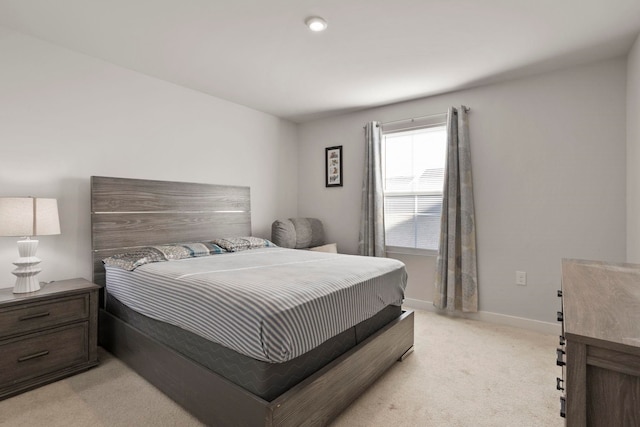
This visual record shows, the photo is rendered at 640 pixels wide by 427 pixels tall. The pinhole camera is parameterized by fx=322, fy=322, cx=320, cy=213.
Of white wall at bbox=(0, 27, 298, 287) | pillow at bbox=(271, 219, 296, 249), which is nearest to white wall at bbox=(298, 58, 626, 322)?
pillow at bbox=(271, 219, 296, 249)

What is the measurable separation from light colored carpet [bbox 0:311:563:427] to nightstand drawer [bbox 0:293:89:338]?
39cm

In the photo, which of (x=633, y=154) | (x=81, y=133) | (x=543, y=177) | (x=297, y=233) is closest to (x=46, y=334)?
(x=81, y=133)

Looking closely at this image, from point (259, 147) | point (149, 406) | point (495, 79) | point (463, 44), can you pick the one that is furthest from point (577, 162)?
point (149, 406)

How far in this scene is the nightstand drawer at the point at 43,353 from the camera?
1934mm

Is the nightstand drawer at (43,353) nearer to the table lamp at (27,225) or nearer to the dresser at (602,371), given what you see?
the table lamp at (27,225)

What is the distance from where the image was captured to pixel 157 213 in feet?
9.98

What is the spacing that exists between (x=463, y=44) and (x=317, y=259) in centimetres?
204

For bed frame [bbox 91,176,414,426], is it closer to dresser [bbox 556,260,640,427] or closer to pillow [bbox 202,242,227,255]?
pillow [bbox 202,242,227,255]

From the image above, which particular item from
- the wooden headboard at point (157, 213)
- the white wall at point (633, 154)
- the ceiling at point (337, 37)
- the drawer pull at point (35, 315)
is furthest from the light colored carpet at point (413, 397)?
the ceiling at point (337, 37)

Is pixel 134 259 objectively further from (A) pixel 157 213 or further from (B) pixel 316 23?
(B) pixel 316 23

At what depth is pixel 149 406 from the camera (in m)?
1.83

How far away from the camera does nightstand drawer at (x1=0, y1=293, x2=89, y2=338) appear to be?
1931 millimetres

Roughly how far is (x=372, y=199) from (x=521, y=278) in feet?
5.68

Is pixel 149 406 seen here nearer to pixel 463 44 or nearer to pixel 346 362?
pixel 346 362
